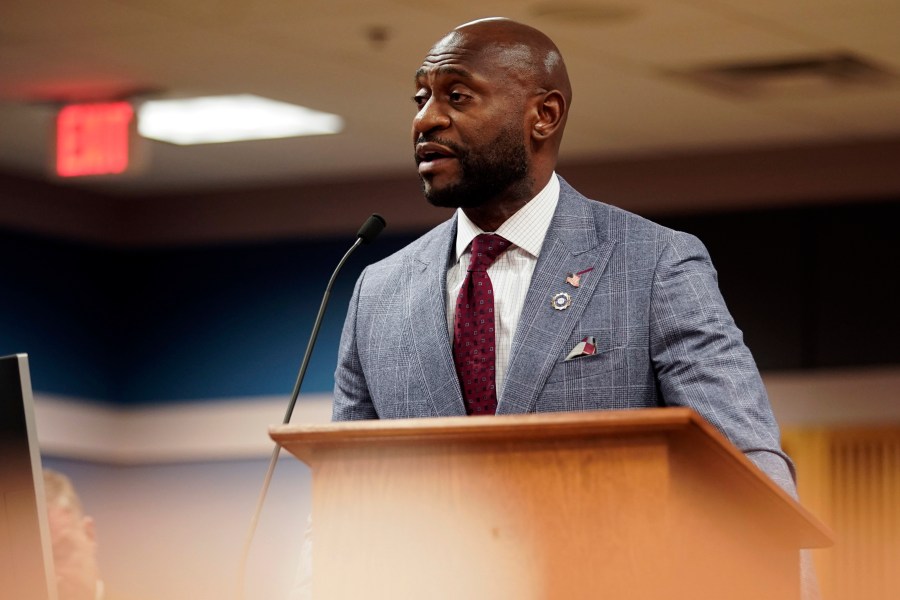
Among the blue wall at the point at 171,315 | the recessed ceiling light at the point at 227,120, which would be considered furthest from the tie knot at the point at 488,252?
the blue wall at the point at 171,315

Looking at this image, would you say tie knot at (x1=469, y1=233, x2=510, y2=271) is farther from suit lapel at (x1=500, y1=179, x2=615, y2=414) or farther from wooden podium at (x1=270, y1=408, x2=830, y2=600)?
wooden podium at (x1=270, y1=408, x2=830, y2=600)

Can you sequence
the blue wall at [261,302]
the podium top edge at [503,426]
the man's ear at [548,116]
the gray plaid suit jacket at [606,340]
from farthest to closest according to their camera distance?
the blue wall at [261,302] < the man's ear at [548,116] < the gray plaid suit jacket at [606,340] < the podium top edge at [503,426]

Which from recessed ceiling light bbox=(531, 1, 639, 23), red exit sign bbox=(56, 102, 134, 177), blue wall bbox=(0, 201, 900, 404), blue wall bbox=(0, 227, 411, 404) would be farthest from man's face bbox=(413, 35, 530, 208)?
blue wall bbox=(0, 227, 411, 404)

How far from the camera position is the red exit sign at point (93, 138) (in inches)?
241

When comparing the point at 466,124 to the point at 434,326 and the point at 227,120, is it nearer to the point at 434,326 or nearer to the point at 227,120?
the point at 434,326

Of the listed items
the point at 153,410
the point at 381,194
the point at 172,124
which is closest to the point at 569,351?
the point at 172,124

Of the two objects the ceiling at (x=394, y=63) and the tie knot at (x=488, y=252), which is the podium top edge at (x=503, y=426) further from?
the ceiling at (x=394, y=63)

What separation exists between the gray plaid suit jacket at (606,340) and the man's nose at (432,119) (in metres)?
0.22

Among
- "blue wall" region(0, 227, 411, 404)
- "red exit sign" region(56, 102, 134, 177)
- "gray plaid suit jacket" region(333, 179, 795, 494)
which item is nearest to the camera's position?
"gray plaid suit jacket" region(333, 179, 795, 494)

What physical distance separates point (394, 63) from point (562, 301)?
354cm

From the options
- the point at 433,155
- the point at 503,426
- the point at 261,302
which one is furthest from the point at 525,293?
the point at 261,302

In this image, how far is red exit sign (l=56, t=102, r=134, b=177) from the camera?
6125mm

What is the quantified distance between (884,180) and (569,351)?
5.11 meters

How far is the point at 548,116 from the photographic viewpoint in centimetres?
226
